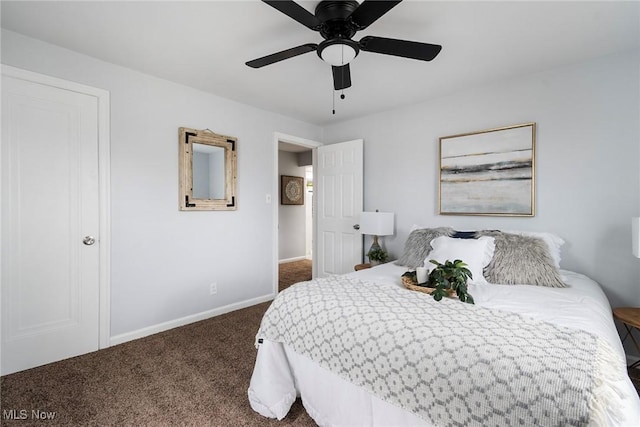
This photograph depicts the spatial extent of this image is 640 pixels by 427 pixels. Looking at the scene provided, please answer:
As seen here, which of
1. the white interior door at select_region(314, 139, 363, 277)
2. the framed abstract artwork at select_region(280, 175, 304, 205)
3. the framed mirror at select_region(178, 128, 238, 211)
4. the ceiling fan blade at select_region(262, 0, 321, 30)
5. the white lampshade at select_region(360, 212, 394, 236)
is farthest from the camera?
the framed abstract artwork at select_region(280, 175, 304, 205)

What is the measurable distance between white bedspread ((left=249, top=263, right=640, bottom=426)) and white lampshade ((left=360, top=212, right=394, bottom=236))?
1403 mm

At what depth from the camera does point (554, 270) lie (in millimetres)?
2178

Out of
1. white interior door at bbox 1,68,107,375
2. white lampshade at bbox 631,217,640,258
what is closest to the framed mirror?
white interior door at bbox 1,68,107,375

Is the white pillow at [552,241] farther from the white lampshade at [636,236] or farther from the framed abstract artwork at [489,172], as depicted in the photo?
the white lampshade at [636,236]

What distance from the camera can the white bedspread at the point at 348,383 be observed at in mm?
1391

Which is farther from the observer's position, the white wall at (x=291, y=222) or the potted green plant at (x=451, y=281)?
the white wall at (x=291, y=222)

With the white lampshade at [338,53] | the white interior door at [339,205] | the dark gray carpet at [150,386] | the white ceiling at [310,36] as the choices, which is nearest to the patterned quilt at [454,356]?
the dark gray carpet at [150,386]

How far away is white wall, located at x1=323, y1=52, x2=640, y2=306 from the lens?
2271 mm

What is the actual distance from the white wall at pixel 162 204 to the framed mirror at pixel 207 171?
78 millimetres

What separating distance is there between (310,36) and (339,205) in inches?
90.6

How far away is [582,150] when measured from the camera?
2.44m

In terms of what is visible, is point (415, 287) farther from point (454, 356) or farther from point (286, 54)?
point (286, 54)

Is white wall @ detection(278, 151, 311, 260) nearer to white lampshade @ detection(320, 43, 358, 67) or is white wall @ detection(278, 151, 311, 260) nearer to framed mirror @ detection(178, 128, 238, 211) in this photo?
framed mirror @ detection(178, 128, 238, 211)

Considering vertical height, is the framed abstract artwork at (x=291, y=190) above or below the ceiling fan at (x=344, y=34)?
below
